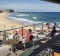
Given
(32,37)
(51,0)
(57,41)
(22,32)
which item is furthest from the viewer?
(22,32)

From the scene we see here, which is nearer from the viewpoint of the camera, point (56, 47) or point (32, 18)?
point (56, 47)

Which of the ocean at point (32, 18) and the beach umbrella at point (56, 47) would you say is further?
the ocean at point (32, 18)

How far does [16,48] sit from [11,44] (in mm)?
206

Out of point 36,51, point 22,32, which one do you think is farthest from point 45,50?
point 22,32

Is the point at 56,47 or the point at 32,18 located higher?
the point at 32,18

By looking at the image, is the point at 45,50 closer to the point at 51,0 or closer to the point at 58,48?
the point at 58,48

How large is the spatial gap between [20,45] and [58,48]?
1.72 metres

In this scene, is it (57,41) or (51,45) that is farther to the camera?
(57,41)

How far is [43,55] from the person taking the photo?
205 inches

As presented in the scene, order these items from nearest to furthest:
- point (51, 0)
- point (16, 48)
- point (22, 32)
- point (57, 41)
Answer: point (51, 0) < point (57, 41) < point (16, 48) < point (22, 32)

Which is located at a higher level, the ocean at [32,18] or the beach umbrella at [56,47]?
the ocean at [32,18]

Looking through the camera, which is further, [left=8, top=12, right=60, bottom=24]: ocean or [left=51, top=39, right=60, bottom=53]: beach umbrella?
[left=8, top=12, right=60, bottom=24]: ocean

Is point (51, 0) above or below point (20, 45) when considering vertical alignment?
above

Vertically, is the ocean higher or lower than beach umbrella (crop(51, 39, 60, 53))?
higher
